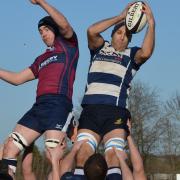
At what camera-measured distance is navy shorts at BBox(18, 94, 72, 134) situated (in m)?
7.81

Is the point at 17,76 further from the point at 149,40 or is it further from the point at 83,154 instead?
the point at 149,40

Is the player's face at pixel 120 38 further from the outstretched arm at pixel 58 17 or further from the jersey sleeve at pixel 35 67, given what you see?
the jersey sleeve at pixel 35 67

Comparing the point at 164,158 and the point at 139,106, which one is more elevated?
the point at 139,106

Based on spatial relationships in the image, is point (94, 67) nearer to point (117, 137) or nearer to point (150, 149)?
point (117, 137)

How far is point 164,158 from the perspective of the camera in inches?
1783

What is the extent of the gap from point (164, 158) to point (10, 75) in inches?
1492

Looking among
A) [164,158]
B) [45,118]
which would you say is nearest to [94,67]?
[45,118]


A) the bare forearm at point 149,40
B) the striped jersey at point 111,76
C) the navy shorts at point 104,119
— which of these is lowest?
the navy shorts at point 104,119

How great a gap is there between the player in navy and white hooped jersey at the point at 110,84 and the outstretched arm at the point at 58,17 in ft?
1.21

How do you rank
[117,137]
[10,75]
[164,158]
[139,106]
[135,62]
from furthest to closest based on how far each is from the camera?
[164,158]
[139,106]
[10,75]
[135,62]
[117,137]

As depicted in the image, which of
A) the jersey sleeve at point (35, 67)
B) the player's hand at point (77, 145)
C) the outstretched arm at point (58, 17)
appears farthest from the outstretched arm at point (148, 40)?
the jersey sleeve at point (35, 67)

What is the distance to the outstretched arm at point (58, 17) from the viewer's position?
7.71 meters

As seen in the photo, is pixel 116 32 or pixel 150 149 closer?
pixel 116 32

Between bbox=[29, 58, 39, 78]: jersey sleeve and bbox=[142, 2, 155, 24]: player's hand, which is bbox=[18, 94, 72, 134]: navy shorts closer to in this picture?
bbox=[29, 58, 39, 78]: jersey sleeve
